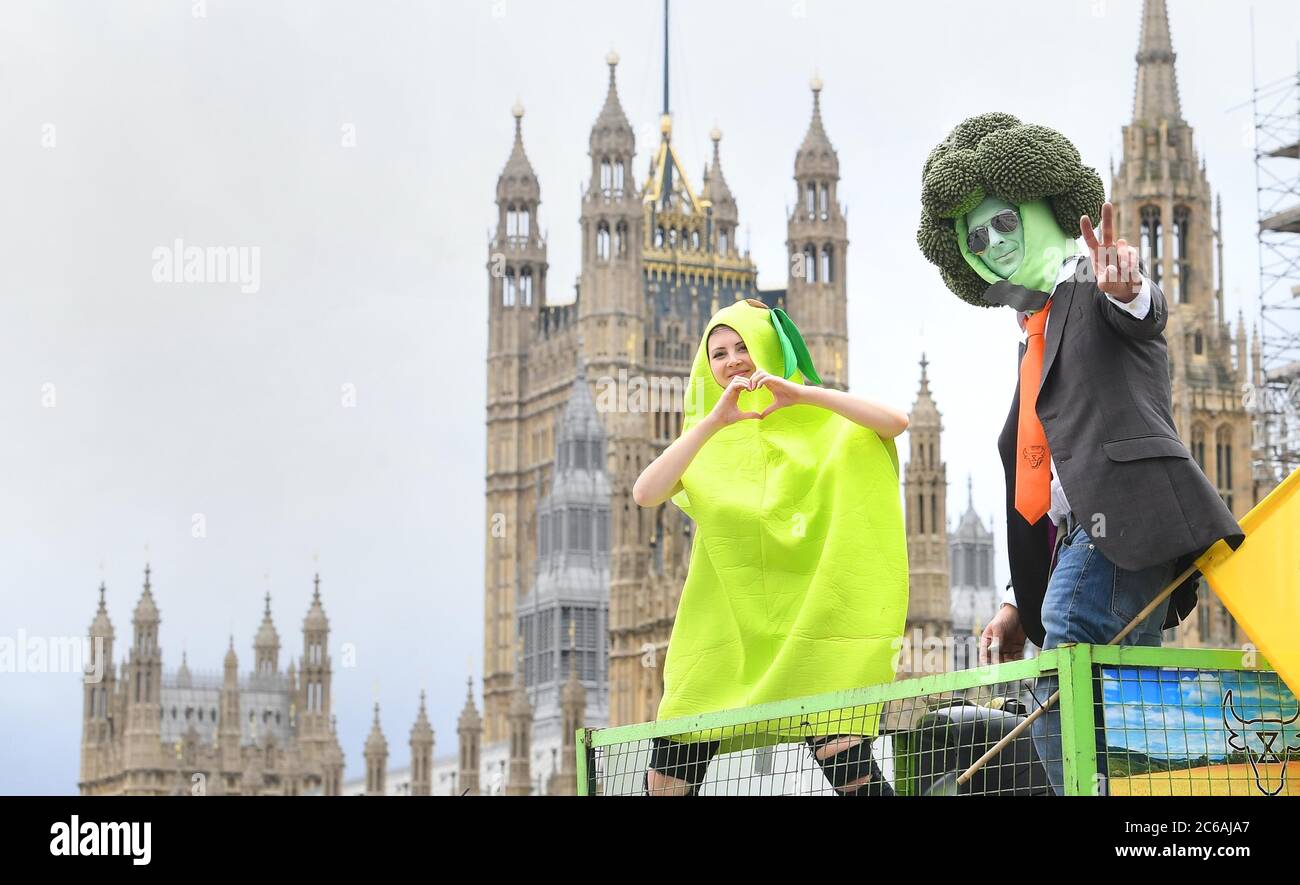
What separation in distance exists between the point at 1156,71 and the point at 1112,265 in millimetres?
58782

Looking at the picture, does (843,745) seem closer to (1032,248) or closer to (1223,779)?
(1223,779)

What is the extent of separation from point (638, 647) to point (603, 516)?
18.0 meters

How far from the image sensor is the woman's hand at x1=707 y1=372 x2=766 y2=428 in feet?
27.7

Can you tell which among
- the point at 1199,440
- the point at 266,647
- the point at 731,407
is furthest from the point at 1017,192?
the point at 266,647

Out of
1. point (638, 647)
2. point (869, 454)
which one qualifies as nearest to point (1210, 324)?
point (638, 647)

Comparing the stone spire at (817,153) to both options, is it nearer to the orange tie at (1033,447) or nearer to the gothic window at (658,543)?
the gothic window at (658,543)

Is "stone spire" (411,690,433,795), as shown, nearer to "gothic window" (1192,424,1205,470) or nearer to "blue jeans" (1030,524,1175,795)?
"gothic window" (1192,424,1205,470)

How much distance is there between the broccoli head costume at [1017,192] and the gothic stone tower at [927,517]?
45.3m

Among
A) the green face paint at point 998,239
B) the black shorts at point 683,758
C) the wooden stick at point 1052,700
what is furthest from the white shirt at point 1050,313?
the black shorts at point 683,758

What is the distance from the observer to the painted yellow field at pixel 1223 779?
632cm

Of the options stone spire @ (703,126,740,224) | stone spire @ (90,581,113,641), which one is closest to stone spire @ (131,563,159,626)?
stone spire @ (90,581,113,641)

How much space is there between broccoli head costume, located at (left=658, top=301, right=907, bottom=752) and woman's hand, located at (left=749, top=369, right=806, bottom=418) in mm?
236

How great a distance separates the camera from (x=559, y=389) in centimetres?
9075
